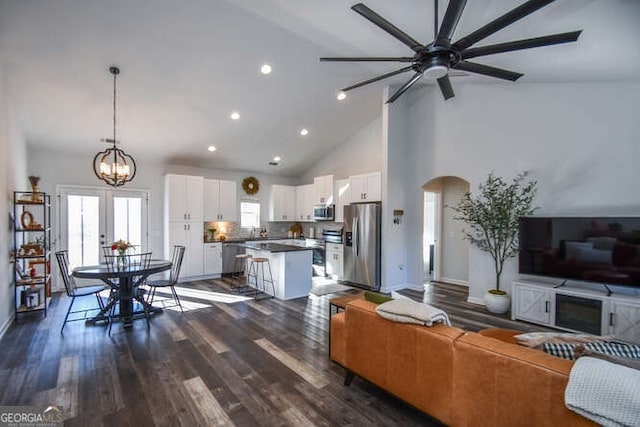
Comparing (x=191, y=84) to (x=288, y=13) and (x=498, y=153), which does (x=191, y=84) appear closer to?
(x=288, y=13)

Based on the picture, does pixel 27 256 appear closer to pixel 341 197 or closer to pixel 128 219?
pixel 128 219

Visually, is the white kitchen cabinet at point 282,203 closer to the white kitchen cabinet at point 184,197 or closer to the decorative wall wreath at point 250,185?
the decorative wall wreath at point 250,185

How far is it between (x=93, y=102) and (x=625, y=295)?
786cm

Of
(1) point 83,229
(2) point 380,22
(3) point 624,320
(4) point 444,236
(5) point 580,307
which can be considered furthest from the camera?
(4) point 444,236

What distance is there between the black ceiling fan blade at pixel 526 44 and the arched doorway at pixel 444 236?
167 inches

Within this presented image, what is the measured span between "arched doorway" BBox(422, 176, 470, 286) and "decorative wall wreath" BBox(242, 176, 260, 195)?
4.42 metres

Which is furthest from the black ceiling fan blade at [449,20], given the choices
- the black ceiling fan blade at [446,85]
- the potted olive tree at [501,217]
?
the potted olive tree at [501,217]

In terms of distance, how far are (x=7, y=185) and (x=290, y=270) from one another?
422 centimetres

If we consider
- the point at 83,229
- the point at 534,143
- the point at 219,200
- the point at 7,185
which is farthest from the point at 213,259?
the point at 534,143

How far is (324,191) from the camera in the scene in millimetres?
7598

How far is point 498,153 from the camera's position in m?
5.00

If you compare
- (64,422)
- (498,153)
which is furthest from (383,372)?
(498,153)

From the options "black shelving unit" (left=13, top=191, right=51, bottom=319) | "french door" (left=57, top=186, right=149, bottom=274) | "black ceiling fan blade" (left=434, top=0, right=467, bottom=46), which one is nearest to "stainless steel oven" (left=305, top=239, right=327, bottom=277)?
"french door" (left=57, top=186, right=149, bottom=274)

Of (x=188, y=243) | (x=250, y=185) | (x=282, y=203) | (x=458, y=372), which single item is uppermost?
(x=250, y=185)
